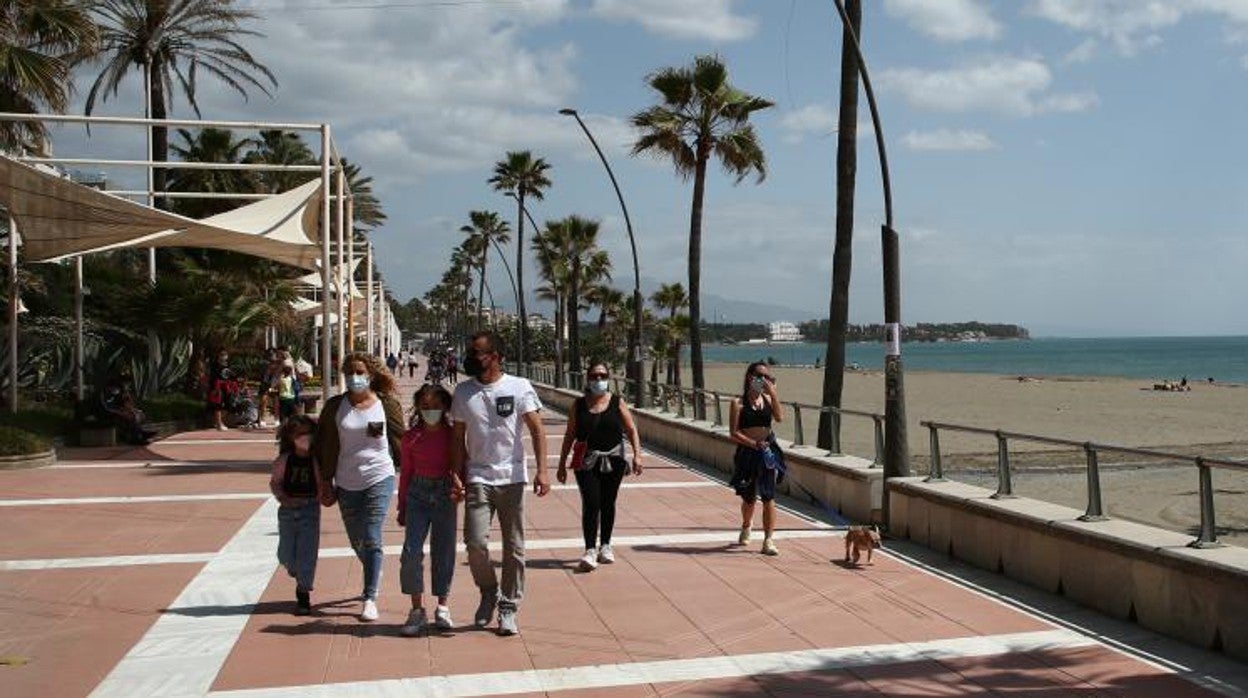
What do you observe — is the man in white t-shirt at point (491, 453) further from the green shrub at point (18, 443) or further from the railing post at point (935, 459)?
the green shrub at point (18, 443)

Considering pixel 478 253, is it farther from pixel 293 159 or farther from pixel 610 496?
pixel 610 496

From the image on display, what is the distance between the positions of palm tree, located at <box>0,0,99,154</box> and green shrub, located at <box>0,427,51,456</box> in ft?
13.5

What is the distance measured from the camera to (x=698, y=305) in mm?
25031

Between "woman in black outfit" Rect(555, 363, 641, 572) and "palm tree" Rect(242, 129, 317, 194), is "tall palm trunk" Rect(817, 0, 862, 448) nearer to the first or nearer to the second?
"woman in black outfit" Rect(555, 363, 641, 572)

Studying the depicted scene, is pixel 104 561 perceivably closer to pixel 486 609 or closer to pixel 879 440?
pixel 486 609

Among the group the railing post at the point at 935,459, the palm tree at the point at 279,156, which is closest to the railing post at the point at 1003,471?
the railing post at the point at 935,459

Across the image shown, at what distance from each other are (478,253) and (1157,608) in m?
79.8

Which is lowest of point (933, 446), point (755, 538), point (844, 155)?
point (755, 538)

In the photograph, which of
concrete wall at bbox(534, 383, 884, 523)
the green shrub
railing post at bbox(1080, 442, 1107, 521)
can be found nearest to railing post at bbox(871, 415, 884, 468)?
concrete wall at bbox(534, 383, 884, 523)

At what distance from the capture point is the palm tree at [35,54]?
1473cm

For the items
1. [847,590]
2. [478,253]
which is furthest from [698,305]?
[478,253]

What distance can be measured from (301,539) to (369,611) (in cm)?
60

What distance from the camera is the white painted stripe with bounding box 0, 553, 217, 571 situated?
8.31 meters

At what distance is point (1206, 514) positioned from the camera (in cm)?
642
